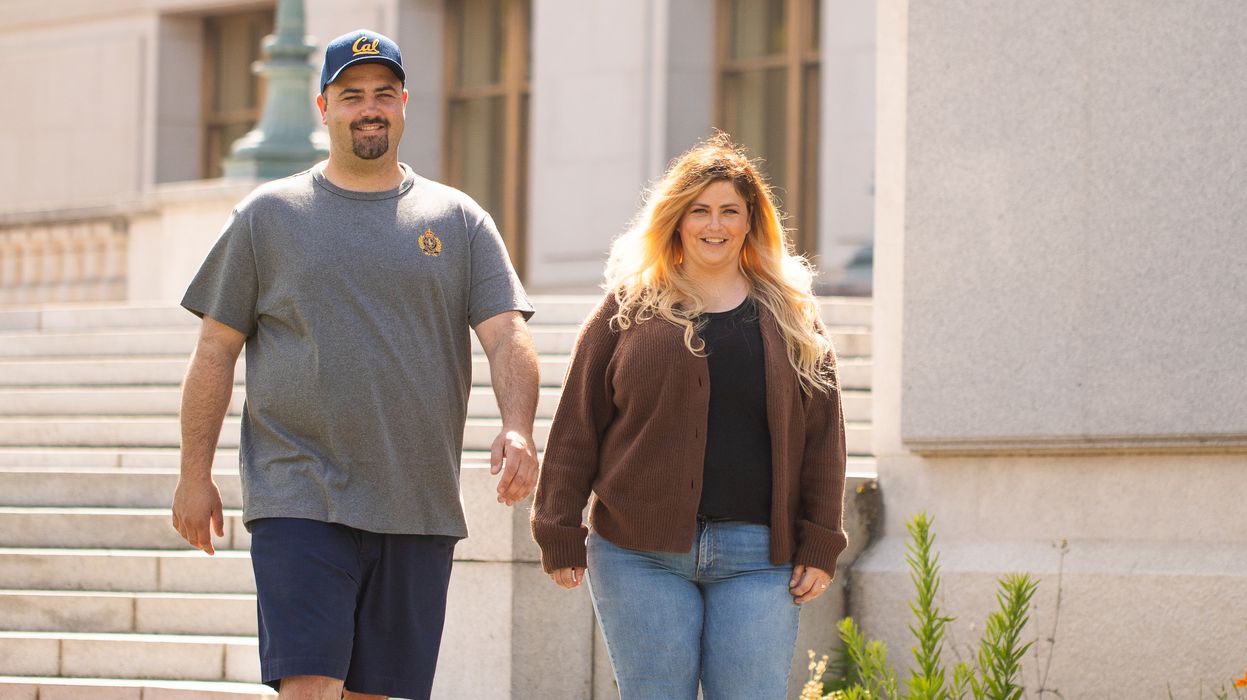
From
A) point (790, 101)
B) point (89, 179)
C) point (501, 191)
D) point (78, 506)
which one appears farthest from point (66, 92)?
point (78, 506)

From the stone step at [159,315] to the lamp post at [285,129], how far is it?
96.9 inches

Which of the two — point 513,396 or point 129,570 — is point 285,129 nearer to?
point 129,570

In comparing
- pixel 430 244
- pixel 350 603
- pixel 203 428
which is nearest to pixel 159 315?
pixel 203 428

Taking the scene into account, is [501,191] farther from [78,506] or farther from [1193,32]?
[1193,32]

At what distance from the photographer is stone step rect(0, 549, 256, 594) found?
811cm

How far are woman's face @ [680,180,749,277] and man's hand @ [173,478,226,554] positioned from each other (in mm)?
1347

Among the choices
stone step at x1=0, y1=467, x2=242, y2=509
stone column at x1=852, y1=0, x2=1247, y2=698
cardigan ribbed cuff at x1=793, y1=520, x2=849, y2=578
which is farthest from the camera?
stone step at x1=0, y1=467, x2=242, y2=509

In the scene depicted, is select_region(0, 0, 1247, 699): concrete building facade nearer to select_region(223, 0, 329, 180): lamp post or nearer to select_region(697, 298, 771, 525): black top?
select_region(697, 298, 771, 525): black top

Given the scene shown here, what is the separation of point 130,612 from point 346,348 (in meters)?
3.48

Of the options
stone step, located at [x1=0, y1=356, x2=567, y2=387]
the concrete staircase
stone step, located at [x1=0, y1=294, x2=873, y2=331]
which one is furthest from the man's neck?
stone step, located at [x1=0, y1=294, x2=873, y2=331]

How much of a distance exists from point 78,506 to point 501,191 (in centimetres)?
1140

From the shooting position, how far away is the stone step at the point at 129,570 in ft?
26.6

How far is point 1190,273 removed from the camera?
6898mm

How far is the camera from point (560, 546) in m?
4.83
